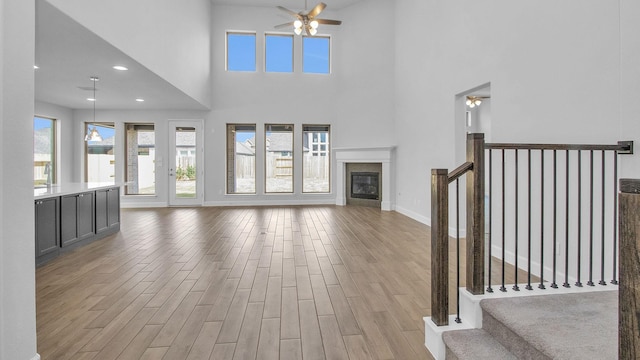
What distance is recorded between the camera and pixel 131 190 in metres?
9.05

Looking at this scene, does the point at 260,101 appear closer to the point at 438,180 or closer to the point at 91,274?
the point at 91,274

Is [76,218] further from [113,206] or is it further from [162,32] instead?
[162,32]

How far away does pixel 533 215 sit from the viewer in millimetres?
3459

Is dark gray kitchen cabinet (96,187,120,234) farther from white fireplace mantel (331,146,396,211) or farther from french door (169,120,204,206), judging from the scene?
white fireplace mantel (331,146,396,211)

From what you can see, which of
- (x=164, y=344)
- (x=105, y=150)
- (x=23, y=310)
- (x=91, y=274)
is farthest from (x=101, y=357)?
(x=105, y=150)

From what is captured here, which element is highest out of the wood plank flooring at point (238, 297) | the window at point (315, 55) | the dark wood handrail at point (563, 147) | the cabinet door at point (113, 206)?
the window at point (315, 55)

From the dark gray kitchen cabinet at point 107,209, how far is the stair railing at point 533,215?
524cm

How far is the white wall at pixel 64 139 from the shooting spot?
8.18 metres

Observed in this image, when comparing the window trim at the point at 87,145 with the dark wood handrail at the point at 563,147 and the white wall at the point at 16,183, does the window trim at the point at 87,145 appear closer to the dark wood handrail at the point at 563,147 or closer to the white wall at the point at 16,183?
the white wall at the point at 16,183

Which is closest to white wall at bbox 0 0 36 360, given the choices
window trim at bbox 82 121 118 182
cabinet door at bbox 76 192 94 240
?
cabinet door at bbox 76 192 94 240

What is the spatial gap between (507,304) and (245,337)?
1682 millimetres

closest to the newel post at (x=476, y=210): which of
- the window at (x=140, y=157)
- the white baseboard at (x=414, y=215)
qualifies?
the white baseboard at (x=414, y=215)

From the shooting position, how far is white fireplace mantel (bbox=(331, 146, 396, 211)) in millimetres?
8156

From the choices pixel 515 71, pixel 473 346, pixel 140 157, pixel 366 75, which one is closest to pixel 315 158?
pixel 366 75
